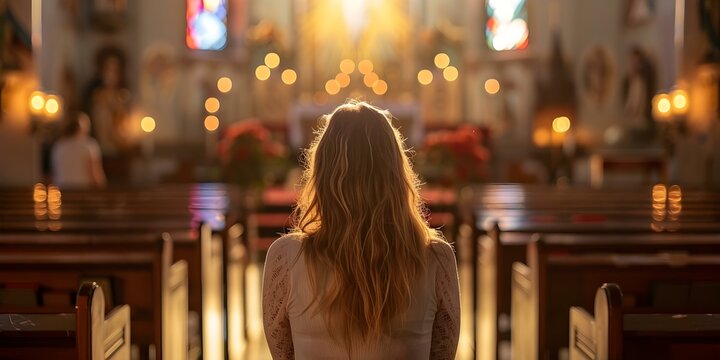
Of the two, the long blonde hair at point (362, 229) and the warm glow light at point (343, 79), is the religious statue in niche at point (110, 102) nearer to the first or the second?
the warm glow light at point (343, 79)

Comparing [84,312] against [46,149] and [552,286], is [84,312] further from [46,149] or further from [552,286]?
A: [46,149]

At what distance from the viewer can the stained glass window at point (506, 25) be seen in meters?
17.2

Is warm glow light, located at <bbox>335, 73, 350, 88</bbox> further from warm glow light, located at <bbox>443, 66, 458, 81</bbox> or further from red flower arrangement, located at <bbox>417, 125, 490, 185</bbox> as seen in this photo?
red flower arrangement, located at <bbox>417, 125, 490, 185</bbox>

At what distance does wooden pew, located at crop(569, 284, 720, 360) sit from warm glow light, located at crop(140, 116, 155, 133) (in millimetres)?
14772

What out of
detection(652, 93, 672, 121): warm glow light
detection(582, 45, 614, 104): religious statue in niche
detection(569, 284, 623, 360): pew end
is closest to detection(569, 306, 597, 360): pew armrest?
detection(569, 284, 623, 360): pew end

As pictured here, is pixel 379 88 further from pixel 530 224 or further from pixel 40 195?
pixel 530 224

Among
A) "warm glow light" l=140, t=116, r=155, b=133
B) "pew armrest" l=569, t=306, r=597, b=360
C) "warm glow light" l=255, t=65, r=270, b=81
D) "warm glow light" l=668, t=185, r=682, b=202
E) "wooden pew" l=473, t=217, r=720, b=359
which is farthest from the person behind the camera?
"warm glow light" l=255, t=65, r=270, b=81

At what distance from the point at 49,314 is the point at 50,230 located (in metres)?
2.03

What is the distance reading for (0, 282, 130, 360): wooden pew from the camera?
2.31 metres

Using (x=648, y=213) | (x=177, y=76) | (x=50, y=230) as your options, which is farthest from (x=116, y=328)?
(x=177, y=76)

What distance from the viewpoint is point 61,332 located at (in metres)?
2.42

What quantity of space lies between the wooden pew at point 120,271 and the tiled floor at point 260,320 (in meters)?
1.04

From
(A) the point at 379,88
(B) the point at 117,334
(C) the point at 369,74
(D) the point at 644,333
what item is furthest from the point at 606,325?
(C) the point at 369,74

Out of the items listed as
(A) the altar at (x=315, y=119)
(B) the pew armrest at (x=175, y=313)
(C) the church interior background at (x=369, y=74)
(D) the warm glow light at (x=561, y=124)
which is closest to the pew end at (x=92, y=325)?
(B) the pew armrest at (x=175, y=313)
